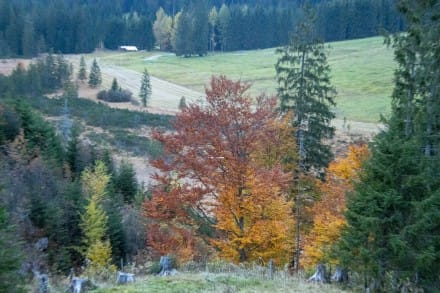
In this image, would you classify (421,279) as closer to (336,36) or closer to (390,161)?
(390,161)

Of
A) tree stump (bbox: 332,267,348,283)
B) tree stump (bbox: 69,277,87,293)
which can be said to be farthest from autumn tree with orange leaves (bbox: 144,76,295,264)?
tree stump (bbox: 69,277,87,293)

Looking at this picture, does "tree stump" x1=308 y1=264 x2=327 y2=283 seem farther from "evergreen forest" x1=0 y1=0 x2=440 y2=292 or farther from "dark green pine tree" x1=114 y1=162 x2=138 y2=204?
"dark green pine tree" x1=114 y1=162 x2=138 y2=204

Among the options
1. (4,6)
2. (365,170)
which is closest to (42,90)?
(4,6)

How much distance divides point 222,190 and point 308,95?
991 centimetres

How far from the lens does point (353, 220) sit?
1246cm

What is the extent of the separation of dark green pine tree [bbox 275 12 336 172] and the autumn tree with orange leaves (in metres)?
5.74

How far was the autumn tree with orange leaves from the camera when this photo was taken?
17281 mm

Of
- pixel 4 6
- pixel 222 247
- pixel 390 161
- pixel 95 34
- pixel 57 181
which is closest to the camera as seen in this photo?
pixel 390 161

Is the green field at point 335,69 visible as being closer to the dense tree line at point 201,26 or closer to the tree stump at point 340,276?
the dense tree line at point 201,26

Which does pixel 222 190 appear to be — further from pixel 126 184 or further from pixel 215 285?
pixel 126 184

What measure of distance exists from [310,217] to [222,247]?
581 centimetres

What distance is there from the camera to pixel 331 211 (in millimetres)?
18656

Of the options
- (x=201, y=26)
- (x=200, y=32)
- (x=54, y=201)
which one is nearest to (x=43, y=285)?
(x=54, y=201)

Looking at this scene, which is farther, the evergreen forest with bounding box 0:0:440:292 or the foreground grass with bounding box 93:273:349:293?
the evergreen forest with bounding box 0:0:440:292
